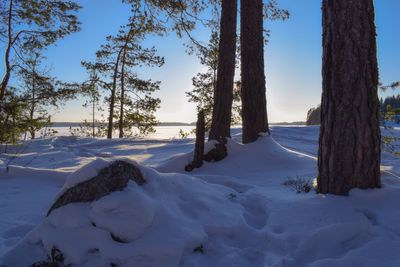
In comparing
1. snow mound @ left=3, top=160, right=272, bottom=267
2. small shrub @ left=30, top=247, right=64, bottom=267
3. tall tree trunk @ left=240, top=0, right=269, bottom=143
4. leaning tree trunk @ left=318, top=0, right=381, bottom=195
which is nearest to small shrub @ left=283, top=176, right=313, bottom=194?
leaning tree trunk @ left=318, top=0, right=381, bottom=195

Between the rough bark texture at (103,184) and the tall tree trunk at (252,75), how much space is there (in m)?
4.06

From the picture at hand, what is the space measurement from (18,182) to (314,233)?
16.4 ft

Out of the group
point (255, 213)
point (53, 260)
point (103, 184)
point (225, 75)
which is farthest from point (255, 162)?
point (53, 260)

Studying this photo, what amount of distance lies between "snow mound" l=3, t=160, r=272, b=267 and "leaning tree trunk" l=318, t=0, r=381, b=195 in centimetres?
115

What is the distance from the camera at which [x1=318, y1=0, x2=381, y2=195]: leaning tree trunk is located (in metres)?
3.46

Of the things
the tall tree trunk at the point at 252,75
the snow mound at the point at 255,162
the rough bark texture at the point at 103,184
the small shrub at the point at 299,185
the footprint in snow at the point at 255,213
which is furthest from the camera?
the tall tree trunk at the point at 252,75

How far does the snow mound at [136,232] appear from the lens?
2.66 m

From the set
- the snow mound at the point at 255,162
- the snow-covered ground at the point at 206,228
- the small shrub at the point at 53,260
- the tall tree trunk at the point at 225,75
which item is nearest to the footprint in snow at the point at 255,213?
the snow-covered ground at the point at 206,228

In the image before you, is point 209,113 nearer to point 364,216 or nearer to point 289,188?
point 289,188

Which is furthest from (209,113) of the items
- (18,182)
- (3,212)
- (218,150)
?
(3,212)

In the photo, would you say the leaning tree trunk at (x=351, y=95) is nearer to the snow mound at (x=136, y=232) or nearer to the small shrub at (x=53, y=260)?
the snow mound at (x=136, y=232)

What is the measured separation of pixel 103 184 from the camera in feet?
10.6

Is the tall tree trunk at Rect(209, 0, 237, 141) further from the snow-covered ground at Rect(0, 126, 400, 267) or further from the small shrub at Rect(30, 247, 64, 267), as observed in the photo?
the small shrub at Rect(30, 247, 64, 267)

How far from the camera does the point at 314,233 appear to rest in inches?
118
